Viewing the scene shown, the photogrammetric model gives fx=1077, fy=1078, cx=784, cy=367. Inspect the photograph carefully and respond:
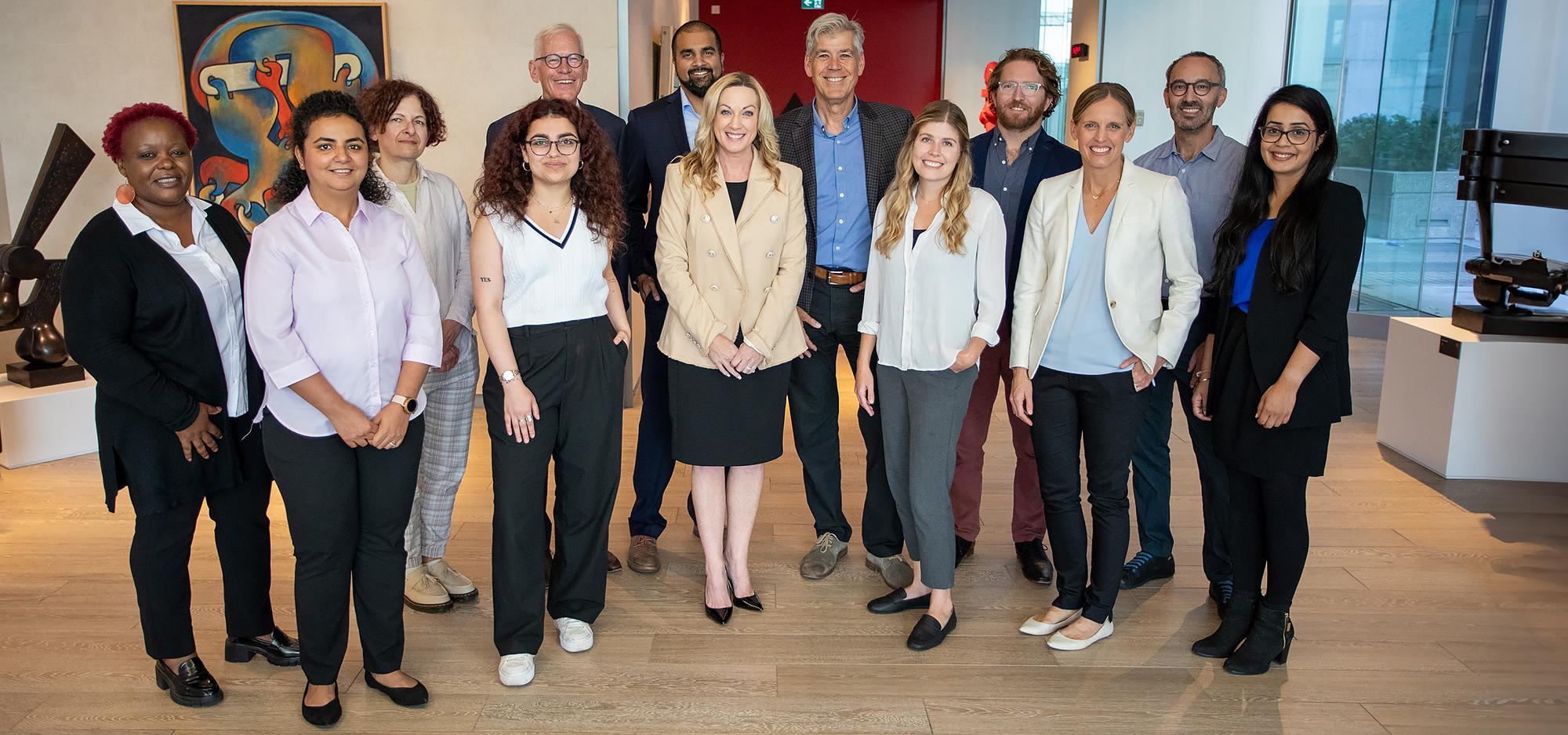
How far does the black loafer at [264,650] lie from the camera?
3.08 meters

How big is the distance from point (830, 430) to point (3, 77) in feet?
15.9

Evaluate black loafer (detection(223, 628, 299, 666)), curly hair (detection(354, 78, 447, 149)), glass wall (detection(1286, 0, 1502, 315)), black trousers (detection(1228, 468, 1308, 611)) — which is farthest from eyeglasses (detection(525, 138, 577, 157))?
glass wall (detection(1286, 0, 1502, 315))

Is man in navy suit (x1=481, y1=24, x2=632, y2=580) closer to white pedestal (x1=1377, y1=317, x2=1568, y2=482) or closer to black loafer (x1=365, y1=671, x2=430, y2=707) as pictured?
black loafer (x1=365, y1=671, x2=430, y2=707)

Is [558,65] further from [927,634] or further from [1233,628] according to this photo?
[1233,628]

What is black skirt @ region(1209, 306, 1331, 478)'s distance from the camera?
9.57 ft

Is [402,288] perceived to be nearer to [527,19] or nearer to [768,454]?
[768,454]

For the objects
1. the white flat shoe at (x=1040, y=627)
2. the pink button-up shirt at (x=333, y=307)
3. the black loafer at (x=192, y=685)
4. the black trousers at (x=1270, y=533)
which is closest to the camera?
the pink button-up shirt at (x=333, y=307)

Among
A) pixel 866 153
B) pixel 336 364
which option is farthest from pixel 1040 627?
pixel 336 364

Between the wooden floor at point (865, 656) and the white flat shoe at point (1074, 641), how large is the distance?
0.03m

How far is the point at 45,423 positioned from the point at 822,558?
3871mm

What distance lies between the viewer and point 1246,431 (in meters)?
2.99

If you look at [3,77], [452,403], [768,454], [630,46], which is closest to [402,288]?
[452,403]

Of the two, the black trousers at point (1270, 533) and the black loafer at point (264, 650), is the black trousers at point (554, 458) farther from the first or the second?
the black trousers at point (1270, 533)

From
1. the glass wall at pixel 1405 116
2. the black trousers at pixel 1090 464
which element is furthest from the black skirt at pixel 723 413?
the glass wall at pixel 1405 116
